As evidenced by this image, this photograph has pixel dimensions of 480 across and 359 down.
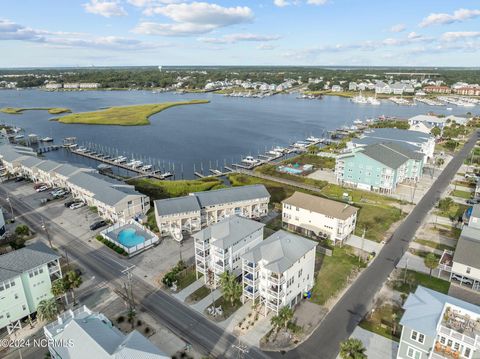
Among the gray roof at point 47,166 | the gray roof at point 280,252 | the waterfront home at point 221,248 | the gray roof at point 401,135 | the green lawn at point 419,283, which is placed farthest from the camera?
the gray roof at point 401,135

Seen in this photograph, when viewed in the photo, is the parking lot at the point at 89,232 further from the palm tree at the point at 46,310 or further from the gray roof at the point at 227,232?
the palm tree at the point at 46,310

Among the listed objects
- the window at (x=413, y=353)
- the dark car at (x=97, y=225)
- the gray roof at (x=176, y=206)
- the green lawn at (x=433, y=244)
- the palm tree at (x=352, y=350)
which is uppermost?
the gray roof at (x=176, y=206)

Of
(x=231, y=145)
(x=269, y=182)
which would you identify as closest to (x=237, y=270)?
(x=269, y=182)

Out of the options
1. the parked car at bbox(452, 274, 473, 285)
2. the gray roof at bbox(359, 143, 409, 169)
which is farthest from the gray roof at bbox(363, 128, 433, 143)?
the parked car at bbox(452, 274, 473, 285)

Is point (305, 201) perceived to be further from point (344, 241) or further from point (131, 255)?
point (131, 255)

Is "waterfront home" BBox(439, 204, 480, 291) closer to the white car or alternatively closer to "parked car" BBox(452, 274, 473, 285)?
"parked car" BBox(452, 274, 473, 285)

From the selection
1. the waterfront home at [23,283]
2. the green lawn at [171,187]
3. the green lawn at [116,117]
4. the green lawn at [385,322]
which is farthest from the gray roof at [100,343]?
the green lawn at [116,117]

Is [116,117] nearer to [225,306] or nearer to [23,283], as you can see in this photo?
[23,283]
